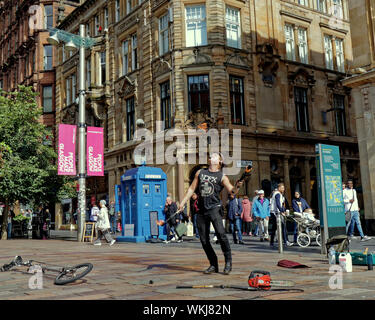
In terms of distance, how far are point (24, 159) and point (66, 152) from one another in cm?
498

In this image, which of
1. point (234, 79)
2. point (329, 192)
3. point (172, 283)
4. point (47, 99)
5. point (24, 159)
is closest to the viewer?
point (172, 283)

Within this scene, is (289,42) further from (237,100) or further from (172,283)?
(172,283)

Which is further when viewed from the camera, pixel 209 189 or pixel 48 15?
pixel 48 15

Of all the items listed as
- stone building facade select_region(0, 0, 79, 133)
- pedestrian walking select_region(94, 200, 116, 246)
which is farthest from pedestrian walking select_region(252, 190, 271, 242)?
stone building facade select_region(0, 0, 79, 133)

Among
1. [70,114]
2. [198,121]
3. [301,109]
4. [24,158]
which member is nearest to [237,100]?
[198,121]

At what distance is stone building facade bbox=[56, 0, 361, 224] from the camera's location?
24.7 m

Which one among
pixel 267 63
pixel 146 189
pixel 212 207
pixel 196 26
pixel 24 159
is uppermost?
pixel 196 26

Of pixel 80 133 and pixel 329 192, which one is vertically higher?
pixel 80 133

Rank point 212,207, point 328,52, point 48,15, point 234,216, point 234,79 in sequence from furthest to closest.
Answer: point 48,15, point 328,52, point 234,79, point 234,216, point 212,207

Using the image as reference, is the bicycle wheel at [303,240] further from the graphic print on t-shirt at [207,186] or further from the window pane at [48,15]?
the window pane at [48,15]

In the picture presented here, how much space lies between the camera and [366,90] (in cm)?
1767

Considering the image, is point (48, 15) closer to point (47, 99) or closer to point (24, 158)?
point (47, 99)

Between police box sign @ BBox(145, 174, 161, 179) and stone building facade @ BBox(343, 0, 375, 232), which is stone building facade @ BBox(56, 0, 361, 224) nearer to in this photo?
police box sign @ BBox(145, 174, 161, 179)
